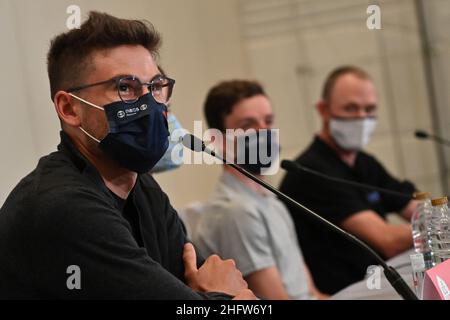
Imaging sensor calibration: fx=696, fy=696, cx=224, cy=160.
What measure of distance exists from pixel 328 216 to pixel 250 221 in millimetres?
559

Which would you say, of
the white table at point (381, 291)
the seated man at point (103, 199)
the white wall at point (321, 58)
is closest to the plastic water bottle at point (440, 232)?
the white table at point (381, 291)

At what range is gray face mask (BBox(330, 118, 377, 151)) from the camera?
302cm

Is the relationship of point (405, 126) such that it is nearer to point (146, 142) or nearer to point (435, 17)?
point (435, 17)

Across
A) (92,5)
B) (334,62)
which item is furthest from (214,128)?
(334,62)

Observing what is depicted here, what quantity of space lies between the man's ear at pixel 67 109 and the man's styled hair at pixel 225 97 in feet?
3.80

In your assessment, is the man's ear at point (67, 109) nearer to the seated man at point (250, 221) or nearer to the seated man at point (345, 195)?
the seated man at point (250, 221)

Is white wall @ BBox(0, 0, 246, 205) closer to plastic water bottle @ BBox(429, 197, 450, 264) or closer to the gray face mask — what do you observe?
the gray face mask

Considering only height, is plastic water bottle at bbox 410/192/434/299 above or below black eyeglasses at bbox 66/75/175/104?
below

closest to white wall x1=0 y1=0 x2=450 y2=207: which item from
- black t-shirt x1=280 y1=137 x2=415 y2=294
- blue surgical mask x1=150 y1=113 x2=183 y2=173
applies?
black t-shirt x1=280 y1=137 x2=415 y2=294

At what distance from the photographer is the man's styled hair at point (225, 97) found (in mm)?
2568

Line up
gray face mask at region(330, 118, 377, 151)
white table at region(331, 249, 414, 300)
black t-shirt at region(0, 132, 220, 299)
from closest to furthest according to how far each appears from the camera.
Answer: black t-shirt at region(0, 132, 220, 299) → white table at region(331, 249, 414, 300) → gray face mask at region(330, 118, 377, 151)

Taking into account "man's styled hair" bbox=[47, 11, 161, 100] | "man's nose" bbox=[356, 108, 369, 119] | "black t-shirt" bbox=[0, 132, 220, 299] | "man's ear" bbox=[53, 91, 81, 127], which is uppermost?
"man's styled hair" bbox=[47, 11, 161, 100]

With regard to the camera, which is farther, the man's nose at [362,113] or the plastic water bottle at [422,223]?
the man's nose at [362,113]

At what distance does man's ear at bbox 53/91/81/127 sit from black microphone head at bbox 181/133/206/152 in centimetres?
26
